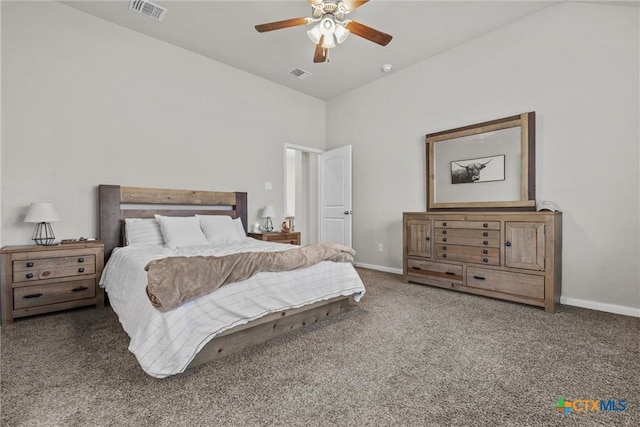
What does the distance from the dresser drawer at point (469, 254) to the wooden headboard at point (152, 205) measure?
2.71 metres

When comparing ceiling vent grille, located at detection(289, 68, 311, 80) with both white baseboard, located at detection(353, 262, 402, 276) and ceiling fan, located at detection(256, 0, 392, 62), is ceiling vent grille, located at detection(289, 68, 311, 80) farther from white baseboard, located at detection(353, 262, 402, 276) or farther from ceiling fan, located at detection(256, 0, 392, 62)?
white baseboard, located at detection(353, 262, 402, 276)

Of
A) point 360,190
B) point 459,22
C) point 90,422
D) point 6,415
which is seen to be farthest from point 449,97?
point 6,415

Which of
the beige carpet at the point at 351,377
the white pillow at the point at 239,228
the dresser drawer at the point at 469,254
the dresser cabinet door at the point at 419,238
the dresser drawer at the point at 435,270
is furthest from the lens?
the white pillow at the point at 239,228

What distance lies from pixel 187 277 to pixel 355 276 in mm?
1454

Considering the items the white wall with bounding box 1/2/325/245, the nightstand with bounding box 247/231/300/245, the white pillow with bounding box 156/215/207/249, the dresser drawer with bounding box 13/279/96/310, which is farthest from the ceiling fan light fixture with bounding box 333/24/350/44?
the dresser drawer with bounding box 13/279/96/310

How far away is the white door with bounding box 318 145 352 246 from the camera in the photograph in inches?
189

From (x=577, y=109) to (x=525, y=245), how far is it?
1.43 m

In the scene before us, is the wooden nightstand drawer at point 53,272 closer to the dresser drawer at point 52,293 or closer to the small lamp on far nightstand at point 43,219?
the dresser drawer at point 52,293

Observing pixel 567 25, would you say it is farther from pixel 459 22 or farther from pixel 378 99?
pixel 378 99

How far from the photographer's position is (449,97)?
3.83 metres

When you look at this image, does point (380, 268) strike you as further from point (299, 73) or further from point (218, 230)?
point (299, 73)

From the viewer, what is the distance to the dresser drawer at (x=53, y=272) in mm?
2475

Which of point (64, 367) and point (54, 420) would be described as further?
point (64, 367)

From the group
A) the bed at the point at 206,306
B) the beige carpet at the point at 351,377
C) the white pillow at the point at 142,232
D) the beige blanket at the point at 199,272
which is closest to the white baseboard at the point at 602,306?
the beige carpet at the point at 351,377
